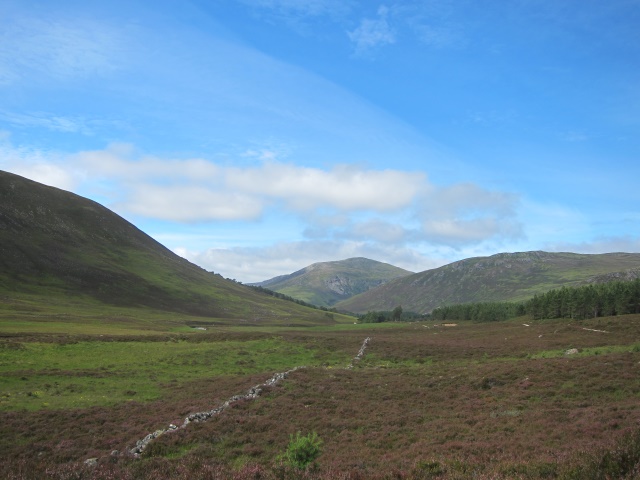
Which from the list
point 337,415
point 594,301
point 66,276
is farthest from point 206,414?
point 66,276

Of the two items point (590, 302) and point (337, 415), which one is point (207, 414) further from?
point (590, 302)

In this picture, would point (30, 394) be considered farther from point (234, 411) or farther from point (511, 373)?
point (511, 373)

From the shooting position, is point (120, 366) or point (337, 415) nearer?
point (337, 415)

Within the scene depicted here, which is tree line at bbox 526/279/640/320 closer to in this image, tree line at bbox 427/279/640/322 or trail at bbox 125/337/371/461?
tree line at bbox 427/279/640/322

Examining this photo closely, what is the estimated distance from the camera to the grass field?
41.7 ft

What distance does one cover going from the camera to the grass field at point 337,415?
12.7 m

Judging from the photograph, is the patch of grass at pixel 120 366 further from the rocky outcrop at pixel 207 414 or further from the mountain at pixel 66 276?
the mountain at pixel 66 276

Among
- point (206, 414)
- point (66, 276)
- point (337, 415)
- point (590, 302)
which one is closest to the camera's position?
point (206, 414)

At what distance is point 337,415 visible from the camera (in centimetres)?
2477

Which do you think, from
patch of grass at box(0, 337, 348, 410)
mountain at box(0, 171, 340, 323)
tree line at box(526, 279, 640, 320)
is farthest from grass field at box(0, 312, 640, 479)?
mountain at box(0, 171, 340, 323)

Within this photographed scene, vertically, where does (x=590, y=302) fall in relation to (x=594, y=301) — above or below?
below

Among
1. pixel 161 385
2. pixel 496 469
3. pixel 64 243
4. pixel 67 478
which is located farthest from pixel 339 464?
pixel 64 243

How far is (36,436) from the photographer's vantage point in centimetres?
2125

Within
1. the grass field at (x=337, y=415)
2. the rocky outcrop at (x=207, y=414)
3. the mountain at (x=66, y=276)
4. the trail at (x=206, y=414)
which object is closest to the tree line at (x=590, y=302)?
the grass field at (x=337, y=415)
